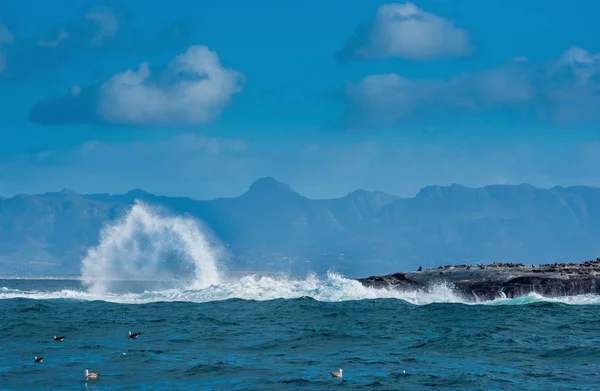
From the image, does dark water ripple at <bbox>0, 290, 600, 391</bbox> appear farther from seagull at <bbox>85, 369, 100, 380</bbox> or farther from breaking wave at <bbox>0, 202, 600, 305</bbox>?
breaking wave at <bbox>0, 202, 600, 305</bbox>

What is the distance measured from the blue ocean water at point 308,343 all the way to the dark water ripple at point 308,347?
70 millimetres

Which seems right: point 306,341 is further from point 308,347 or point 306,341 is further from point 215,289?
point 215,289

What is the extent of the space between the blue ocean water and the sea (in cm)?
6

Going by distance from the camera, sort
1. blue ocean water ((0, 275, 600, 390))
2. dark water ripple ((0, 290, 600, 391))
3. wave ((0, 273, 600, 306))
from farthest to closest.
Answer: wave ((0, 273, 600, 306))
blue ocean water ((0, 275, 600, 390))
dark water ripple ((0, 290, 600, 391))

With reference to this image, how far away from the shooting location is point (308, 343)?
40.9m

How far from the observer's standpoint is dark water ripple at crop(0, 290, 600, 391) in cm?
3159

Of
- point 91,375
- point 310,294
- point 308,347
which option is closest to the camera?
point 91,375

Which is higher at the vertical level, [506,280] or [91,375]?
[506,280]

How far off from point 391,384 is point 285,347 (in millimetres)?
10067

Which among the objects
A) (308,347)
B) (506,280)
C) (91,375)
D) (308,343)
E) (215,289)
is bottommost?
(91,375)

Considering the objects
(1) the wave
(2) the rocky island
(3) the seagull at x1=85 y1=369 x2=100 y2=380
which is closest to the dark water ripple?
(3) the seagull at x1=85 y1=369 x2=100 y2=380

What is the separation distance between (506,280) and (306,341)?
2544 centimetres

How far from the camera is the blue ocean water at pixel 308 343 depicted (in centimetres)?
3173

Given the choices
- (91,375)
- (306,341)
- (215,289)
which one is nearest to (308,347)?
(306,341)
